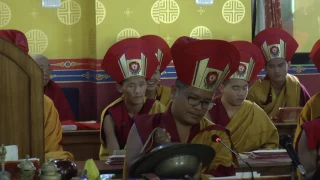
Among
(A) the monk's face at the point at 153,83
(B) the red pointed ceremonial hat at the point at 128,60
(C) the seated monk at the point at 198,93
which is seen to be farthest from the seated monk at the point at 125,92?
(C) the seated monk at the point at 198,93

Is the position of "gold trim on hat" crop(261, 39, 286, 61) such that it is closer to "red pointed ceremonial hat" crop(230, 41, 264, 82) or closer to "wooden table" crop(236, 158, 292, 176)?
"red pointed ceremonial hat" crop(230, 41, 264, 82)

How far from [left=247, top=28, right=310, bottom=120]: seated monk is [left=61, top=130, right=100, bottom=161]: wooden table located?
5.33 ft

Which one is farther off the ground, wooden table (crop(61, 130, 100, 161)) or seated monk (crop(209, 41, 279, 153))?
seated monk (crop(209, 41, 279, 153))

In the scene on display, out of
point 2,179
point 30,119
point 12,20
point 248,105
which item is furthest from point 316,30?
point 2,179

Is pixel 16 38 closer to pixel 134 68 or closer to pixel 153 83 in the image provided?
pixel 134 68

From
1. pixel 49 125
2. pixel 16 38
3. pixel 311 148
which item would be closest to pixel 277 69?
pixel 311 148

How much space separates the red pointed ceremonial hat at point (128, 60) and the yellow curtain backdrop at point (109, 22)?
1.62 meters

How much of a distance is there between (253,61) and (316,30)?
243 cm

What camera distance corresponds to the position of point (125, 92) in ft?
14.3

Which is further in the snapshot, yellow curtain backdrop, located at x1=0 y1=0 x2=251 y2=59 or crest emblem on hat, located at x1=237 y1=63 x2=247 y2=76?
yellow curtain backdrop, located at x1=0 y1=0 x2=251 y2=59

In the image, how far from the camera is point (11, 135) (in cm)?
258

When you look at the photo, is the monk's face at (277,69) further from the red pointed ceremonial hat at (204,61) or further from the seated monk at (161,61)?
the red pointed ceremonial hat at (204,61)

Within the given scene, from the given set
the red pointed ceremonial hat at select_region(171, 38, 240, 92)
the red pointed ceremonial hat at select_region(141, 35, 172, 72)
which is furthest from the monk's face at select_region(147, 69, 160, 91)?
the red pointed ceremonial hat at select_region(171, 38, 240, 92)

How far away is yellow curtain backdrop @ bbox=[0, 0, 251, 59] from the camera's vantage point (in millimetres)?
6176
